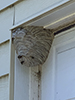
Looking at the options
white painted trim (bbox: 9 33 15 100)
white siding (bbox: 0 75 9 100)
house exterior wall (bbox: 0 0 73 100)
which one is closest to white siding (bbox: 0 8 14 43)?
house exterior wall (bbox: 0 0 73 100)

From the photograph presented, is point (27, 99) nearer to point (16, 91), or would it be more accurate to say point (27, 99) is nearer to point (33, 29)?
point (16, 91)

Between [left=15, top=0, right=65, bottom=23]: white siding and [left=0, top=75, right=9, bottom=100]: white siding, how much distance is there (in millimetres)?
368

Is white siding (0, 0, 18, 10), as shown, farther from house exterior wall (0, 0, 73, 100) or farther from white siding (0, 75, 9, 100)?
white siding (0, 75, 9, 100)

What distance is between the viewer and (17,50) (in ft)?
8.57

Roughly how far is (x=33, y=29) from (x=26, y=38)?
0.07 metres

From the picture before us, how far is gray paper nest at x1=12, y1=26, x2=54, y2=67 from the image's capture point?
2561 mm

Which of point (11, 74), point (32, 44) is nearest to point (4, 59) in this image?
point (11, 74)

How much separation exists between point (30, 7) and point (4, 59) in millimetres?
383

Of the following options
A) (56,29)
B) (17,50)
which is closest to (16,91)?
(17,50)

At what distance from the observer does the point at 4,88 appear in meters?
2.68

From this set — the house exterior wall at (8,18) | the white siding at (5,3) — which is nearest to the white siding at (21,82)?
the house exterior wall at (8,18)

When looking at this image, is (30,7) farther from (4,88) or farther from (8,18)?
(4,88)

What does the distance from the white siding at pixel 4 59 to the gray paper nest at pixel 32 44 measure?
135 mm

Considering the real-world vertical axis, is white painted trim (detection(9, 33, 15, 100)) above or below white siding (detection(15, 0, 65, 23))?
below
